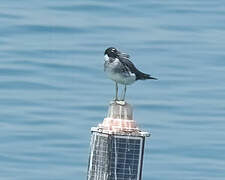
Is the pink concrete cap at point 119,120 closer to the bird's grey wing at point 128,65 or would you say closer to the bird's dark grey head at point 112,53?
the bird's grey wing at point 128,65

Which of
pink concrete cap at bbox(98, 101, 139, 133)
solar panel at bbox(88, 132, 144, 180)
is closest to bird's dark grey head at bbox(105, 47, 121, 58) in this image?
pink concrete cap at bbox(98, 101, 139, 133)

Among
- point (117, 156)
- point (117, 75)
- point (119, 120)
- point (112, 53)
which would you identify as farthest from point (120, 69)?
point (117, 156)

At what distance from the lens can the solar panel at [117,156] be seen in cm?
968

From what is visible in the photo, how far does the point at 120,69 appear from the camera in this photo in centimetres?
1099

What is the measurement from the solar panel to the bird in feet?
3.94

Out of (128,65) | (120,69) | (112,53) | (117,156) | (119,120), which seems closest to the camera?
(117,156)

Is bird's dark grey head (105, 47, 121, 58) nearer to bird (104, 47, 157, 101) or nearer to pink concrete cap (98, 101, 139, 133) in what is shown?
bird (104, 47, 157, 101)

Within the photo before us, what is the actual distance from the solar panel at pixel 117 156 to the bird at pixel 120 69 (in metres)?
1.20

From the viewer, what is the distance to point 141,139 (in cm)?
977

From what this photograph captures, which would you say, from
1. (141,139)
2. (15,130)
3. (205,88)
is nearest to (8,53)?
(205,88)

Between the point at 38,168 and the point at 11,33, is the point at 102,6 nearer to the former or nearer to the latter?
the point at 11,33

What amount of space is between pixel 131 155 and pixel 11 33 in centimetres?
3053

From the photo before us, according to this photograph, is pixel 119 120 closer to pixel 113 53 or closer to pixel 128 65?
pixel 128 65

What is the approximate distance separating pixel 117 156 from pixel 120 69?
1399 mm
